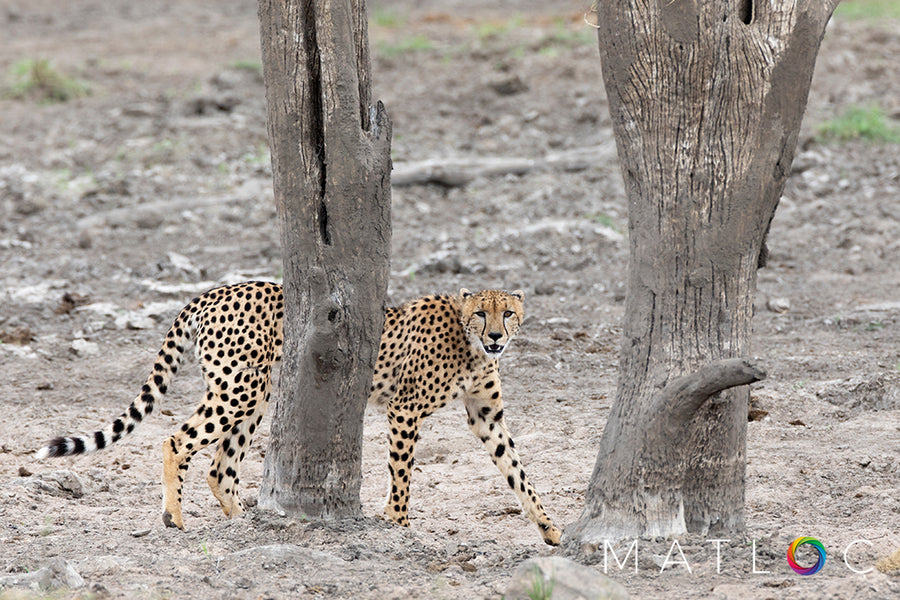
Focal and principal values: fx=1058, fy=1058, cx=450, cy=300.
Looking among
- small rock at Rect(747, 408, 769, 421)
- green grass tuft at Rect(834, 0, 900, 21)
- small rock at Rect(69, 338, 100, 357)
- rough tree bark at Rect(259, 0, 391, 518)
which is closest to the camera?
rough tree bark at Rect(259, 0, 391, 518)

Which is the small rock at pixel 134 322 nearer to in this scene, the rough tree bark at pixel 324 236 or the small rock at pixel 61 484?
the small rock at pixel 61 484

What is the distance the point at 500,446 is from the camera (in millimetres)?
5090

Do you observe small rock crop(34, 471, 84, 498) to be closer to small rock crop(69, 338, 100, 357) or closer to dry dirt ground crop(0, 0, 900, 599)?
dry dirt ground crop(0, 0, 900, 599)

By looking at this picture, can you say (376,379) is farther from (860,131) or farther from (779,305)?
(860,131)

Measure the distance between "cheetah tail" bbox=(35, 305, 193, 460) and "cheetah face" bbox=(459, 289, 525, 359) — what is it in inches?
54.3

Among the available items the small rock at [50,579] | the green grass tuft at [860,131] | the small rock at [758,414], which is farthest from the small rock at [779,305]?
the small rock at [50,579]

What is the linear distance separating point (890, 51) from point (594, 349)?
25.9 feet

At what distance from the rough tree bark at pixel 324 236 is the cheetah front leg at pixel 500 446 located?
0.95 metres

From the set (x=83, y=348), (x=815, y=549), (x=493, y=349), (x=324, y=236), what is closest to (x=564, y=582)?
(x=815, y=549)

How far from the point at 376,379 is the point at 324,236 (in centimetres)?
138

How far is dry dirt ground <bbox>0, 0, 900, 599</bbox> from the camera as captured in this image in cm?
398

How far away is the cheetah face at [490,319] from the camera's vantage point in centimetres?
513

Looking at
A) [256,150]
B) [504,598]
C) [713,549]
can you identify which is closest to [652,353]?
[713,549]

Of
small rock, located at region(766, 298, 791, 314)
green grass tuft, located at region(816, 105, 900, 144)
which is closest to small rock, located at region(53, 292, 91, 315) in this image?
small rock, located at region(766, 298, 791, 314)
